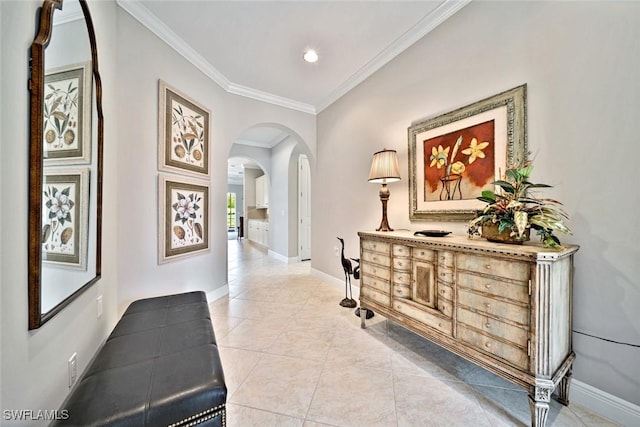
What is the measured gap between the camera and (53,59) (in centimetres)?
96

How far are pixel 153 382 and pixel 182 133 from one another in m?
2.35

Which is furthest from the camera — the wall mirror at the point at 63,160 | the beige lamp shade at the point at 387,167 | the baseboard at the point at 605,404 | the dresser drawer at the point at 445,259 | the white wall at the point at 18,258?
the beige lamp shade at the point at 387,167

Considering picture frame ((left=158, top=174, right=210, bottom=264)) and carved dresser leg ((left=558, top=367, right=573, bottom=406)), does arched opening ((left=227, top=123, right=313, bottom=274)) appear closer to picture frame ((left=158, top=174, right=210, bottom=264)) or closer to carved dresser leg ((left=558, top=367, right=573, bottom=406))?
picture frame ((left=158, top=174, right=210, bottom=264))

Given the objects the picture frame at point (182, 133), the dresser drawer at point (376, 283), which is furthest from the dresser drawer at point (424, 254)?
the picture frame at point (182, 133)

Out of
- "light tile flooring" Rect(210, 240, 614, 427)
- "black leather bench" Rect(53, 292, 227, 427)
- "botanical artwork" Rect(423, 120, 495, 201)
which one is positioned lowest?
"light tile flooring" Rect(210, 240, 614, 427)

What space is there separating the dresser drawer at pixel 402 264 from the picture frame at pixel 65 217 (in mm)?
2010

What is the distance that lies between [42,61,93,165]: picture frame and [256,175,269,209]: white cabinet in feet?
Answer: 18.6

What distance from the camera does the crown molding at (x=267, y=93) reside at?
2062 millimetres

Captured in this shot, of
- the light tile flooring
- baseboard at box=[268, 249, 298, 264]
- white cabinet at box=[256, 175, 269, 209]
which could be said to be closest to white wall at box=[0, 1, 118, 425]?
the light tile flooring

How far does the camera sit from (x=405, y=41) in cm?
243

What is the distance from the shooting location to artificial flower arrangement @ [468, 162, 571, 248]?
129 cm

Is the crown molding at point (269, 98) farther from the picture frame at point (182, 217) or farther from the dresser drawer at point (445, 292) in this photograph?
the dresser drawer at point (445, 292)

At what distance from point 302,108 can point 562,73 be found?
3145 millimetres

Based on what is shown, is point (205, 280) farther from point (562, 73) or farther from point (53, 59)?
point (562, 73)
